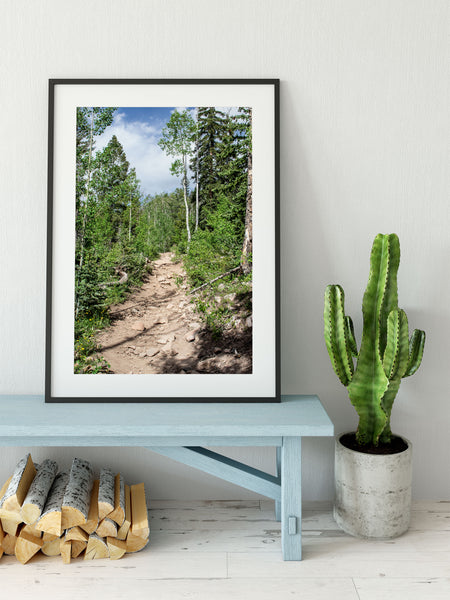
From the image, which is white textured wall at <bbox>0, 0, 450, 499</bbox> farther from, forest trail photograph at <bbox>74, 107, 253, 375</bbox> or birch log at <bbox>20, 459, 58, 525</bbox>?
birch log at <bbox>20, 459, 58, 525</bbox>

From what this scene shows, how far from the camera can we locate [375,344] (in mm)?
1886

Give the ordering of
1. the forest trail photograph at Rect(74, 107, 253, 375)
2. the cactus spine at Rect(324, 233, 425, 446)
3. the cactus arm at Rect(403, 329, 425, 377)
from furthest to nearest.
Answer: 1. the forest trail photograph at Rect(74, 107, 253, 375)
2. the cactus arm at Rect(403, 329, 425, 377)
3. the cactus spine at Rect(324, 233, 425, 446)

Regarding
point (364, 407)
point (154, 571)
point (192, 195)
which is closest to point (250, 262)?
point (192, 195)

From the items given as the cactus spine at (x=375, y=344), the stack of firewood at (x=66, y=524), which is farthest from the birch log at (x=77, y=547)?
the cactus spine at (x=375, y=344)

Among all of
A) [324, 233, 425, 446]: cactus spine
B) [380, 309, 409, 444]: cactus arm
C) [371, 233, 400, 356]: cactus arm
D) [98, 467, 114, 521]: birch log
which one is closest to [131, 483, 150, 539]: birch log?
[98, 467, 114, 521]: birch log

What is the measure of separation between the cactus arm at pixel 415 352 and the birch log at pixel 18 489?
4.96 ft

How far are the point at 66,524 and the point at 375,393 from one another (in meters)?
1.21

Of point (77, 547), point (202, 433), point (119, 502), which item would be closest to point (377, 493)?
point (202, 433)

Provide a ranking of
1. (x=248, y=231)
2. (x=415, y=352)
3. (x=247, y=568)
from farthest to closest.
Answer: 1. (x=248, y=231)
2. (x=415, y=352)
3. (x=247, y=568)

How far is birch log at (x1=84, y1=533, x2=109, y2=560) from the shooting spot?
70.6 inches

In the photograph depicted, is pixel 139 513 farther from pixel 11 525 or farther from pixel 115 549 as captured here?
pixel 11 525

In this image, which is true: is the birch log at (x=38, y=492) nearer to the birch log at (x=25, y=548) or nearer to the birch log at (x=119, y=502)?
the birch log at (x=25, y=548)

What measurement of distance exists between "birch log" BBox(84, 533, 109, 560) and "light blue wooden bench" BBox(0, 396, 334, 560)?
33 cm

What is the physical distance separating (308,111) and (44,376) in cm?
160
